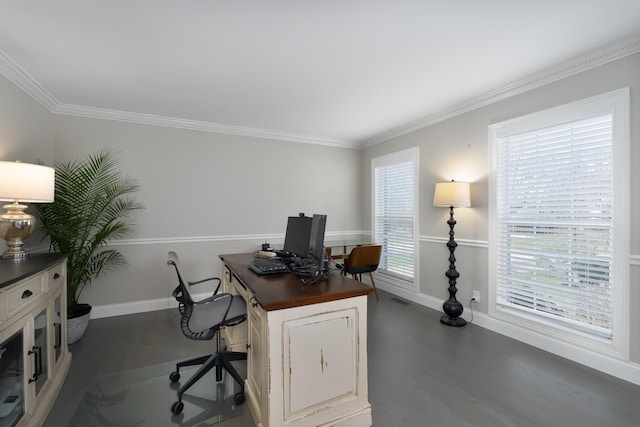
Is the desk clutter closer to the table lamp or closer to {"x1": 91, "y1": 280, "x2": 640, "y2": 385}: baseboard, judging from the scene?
the table lamp

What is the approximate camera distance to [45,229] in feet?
9.42

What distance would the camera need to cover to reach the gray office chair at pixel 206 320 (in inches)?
73.7

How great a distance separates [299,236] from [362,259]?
180cm

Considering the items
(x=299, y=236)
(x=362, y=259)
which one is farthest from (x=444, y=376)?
(x=362, y=259)

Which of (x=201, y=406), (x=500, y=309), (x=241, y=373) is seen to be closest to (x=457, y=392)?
(x=500, y=309)

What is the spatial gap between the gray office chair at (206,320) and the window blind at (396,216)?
2.77 m

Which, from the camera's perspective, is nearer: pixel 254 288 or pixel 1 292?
pixel 1 292

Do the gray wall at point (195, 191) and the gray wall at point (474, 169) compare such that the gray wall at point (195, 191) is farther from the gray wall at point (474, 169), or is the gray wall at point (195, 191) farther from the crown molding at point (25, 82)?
the gray wall at point (474, 169)

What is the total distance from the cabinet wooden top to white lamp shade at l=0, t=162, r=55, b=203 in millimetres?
442

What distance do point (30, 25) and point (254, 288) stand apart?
2.34 metres

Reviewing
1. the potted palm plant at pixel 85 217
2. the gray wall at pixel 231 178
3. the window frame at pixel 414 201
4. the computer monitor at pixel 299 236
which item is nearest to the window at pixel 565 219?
the gray wall at pixel 231 178

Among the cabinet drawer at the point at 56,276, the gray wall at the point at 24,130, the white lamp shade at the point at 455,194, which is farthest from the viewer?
the white lamp shade at the point at 455,194

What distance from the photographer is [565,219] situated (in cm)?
249

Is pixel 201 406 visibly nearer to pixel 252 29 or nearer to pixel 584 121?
pixel 252 29
